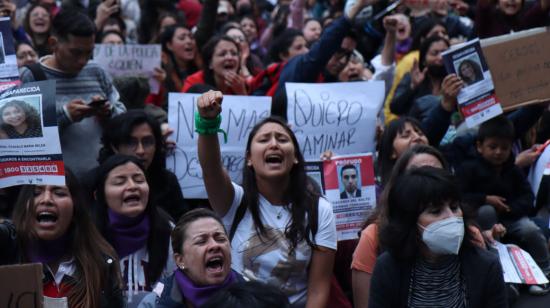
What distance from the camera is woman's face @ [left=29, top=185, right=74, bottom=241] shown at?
5.16 m

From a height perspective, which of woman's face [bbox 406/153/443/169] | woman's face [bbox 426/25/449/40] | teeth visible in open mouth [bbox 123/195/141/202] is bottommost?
teeth visible in open mouth [bbox 123/195/141/202]

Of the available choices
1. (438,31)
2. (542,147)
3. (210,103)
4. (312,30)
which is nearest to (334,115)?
(542,147)

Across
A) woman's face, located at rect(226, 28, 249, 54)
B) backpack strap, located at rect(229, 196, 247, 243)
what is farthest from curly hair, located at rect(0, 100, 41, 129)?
woman's face, located at rect(226, 28, 249, 54)

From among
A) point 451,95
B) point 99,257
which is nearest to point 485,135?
point 451,95

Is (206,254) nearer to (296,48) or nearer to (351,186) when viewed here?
(351,186)

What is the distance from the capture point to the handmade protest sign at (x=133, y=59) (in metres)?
8.80

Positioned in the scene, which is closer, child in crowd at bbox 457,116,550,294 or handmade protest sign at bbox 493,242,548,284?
handmade protest sign at bbox 493,242,548,284

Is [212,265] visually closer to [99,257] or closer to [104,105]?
[99,257]

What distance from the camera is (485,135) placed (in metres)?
6.65

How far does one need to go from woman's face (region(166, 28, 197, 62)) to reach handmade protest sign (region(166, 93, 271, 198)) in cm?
242

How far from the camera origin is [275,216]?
5.34m

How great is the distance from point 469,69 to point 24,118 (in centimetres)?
289

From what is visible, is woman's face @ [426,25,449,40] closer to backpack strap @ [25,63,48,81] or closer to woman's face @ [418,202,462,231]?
backpack strap @ [25,63,48,81]

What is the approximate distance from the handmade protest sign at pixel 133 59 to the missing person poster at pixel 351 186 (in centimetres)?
296
